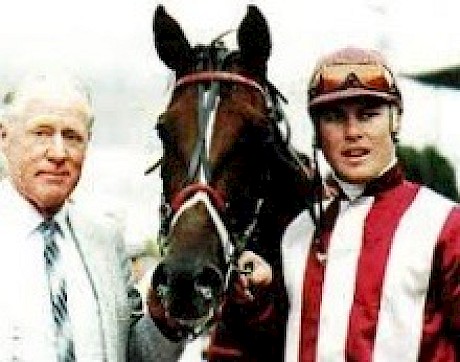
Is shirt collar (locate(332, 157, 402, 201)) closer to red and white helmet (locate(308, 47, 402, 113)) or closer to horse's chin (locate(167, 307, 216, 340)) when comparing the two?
red and white helmet (locate(308, 47, 402, 113))

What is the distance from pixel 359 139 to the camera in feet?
12.3

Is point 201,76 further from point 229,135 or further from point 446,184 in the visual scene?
point 446,184

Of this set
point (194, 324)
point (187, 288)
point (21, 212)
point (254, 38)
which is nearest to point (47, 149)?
point (21, 212)

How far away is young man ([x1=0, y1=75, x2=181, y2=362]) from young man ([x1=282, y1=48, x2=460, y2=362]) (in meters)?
0.78

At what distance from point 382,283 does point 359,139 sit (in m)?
0.54

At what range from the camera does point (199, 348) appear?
4.85 m

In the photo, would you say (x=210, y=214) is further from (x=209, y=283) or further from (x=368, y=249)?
(x=368, y=249)

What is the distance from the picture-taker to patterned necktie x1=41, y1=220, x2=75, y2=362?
388 cm

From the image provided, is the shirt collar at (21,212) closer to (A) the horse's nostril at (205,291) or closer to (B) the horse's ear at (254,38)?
(A) the horse's nostril at (205,291)

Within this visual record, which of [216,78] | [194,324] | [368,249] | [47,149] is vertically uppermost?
[216,78]

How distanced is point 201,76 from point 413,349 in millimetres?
1581

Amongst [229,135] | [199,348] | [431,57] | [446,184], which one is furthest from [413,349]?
[431,57]

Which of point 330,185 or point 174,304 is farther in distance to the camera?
point 330,185

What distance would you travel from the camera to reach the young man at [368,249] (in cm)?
355
